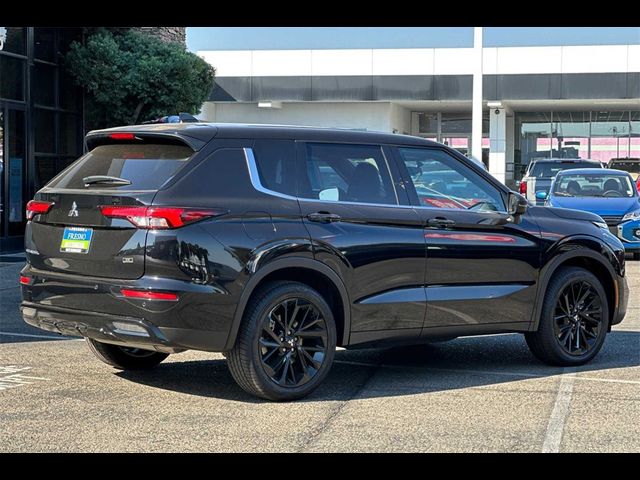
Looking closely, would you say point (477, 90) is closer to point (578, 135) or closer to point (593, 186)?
point (593, 186)

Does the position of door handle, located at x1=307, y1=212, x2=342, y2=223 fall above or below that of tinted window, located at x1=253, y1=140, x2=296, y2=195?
below

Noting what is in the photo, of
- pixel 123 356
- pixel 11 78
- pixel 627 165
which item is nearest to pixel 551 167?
pixel 627 165

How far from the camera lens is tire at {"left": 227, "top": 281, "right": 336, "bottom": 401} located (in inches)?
264

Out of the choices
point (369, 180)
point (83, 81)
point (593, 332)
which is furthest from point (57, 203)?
point (83, 81)

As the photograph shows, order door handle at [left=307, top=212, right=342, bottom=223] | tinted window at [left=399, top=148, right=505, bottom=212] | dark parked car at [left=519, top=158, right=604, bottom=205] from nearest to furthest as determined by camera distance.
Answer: door handle at [left=307, top=212, right=342, bottom=223], tinted window at [left=399, top=148, right=505, bottom=212], dark parked car at [left=519, top=158, right=604, bottom=205]

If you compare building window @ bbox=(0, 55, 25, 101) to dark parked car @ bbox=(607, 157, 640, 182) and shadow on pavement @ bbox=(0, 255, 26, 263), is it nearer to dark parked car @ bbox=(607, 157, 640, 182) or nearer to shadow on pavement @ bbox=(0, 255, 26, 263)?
shadow on pavement @ bbox=(0, 255, 26, 263)

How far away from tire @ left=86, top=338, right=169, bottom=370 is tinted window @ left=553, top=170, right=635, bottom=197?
1332 cm

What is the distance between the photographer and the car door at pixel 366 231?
708cm

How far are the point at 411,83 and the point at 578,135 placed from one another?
34.0 feet

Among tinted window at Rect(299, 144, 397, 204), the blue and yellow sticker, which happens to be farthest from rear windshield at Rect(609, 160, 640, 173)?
the blue and yellow sticker

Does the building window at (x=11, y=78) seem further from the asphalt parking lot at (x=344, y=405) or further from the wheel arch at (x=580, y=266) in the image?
the wheel arch at (x=580, y=266)

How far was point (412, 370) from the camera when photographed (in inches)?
325

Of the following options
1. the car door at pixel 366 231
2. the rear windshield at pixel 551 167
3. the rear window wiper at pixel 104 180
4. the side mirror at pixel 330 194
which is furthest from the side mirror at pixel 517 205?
the rear windshield at pixel 551 167
